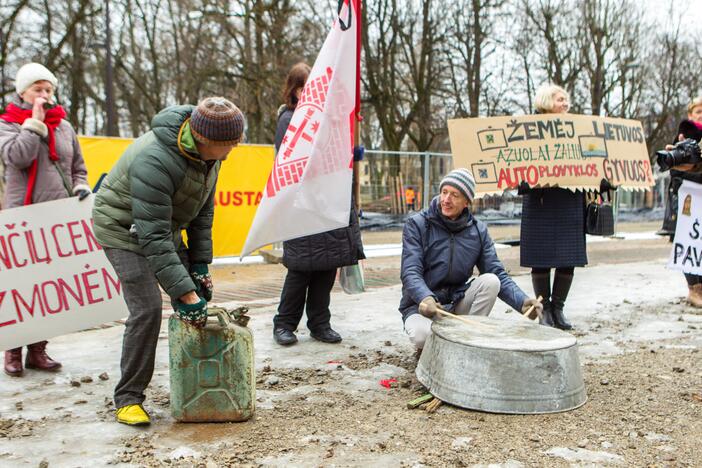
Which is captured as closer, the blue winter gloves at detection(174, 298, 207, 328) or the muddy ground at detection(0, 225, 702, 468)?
the muddy ground at detection(0, 225, 702, 468)

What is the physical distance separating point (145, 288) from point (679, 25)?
3303cm

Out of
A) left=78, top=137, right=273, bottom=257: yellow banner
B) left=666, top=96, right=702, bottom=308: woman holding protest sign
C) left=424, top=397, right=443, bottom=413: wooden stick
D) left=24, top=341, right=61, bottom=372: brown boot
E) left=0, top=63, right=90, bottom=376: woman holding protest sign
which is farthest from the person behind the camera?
left=78, top=137, right=273, bottom=257: yellow banner

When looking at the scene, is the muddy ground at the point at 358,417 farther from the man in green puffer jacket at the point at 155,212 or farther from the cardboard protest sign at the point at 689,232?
the cardboard protest sign at the point at 689,232

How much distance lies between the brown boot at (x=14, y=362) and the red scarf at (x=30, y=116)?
3.07 feet

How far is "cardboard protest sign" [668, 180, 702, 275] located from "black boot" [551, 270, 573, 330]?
49.2 inches

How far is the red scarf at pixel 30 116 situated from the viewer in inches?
166

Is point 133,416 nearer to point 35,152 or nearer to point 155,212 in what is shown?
point 155,212

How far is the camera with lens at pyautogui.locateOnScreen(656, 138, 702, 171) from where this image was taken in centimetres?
496

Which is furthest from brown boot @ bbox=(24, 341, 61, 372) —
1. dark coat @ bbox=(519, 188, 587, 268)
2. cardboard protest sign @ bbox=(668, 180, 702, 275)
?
cardboard protest sign @ bbox=(668, 180, 702, 275)

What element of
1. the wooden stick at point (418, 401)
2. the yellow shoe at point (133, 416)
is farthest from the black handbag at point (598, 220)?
the yellow shoe at point (133, 416)

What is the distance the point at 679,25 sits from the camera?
101 ft

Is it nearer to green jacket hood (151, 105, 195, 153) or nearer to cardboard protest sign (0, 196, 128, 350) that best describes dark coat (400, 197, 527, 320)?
green jacket hood (151, 105, 195, 153)

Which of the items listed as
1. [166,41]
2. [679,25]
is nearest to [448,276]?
[166,41]

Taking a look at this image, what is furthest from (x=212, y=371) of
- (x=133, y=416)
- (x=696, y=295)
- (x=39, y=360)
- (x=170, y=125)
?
(x=696, y=295)
